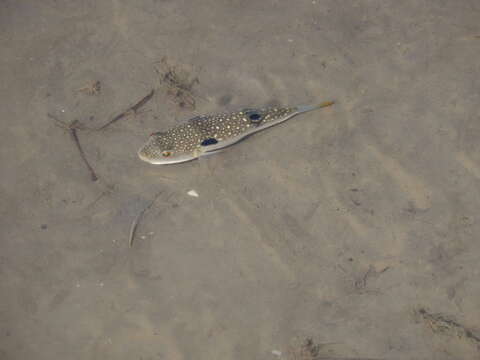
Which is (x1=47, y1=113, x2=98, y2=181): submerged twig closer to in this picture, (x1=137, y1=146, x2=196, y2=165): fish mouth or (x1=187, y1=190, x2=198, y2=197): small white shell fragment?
(x1=137, y1=146, x2=196, y2=165): fish mouth

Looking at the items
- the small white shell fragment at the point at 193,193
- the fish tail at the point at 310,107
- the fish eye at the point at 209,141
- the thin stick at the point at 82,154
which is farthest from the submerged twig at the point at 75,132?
the fish tail at the point at 310,107

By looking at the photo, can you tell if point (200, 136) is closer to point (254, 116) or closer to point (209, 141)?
point (209, 141)

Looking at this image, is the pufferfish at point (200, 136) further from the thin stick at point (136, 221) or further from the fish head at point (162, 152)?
the thin stick at point (136, 221)

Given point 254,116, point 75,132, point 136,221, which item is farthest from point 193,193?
point 75,132

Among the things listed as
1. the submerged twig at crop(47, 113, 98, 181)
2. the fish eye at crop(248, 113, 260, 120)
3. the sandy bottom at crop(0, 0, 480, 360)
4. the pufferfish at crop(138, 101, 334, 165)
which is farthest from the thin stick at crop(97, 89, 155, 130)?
the fish eye at crop(248, 113, 260, 120)

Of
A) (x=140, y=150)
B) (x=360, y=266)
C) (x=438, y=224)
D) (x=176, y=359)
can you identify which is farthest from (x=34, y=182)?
(x=438, y=224)

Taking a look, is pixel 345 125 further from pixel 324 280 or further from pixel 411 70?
pixel 324 280
